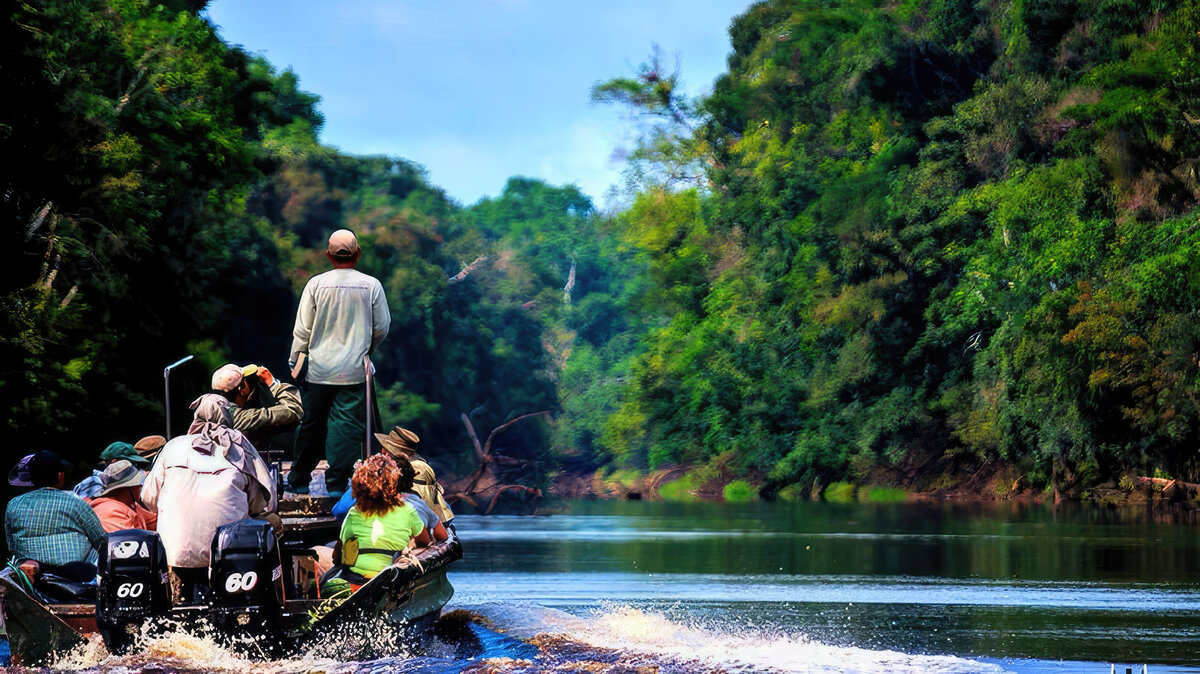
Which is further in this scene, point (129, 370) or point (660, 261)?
point (660, 261)

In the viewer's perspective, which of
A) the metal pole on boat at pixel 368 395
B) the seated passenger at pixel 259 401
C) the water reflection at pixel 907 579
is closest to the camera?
the seated passenger at pixel 259 401

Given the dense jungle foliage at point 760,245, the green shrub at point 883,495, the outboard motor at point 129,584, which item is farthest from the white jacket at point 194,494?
the green shrub at point 883,495

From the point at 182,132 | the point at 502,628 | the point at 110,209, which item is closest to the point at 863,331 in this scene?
the point at 182,132

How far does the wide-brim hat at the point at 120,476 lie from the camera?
11.4 metres

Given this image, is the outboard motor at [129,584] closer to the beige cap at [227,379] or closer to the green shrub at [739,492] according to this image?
the beige cap at [227,379]

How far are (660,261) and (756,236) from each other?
30.4 ft

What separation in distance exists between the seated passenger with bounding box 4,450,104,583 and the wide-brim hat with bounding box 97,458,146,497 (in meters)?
0.41

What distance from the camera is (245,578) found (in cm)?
1034

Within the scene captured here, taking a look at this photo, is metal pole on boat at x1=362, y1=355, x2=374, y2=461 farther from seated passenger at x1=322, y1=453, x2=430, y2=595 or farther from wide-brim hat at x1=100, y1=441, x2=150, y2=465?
wide-brim hat at x1=100, y1=441, x2=150, y2=465

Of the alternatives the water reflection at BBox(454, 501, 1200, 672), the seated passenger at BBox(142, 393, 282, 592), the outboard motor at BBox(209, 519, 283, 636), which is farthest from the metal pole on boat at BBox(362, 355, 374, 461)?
the water reflection at BBox(454, 501, 1200, 672)

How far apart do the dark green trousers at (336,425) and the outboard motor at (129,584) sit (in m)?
2.11

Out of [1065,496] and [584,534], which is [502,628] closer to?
[584,534]

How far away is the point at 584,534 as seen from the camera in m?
35.1

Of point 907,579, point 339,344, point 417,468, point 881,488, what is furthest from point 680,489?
point 339,344
